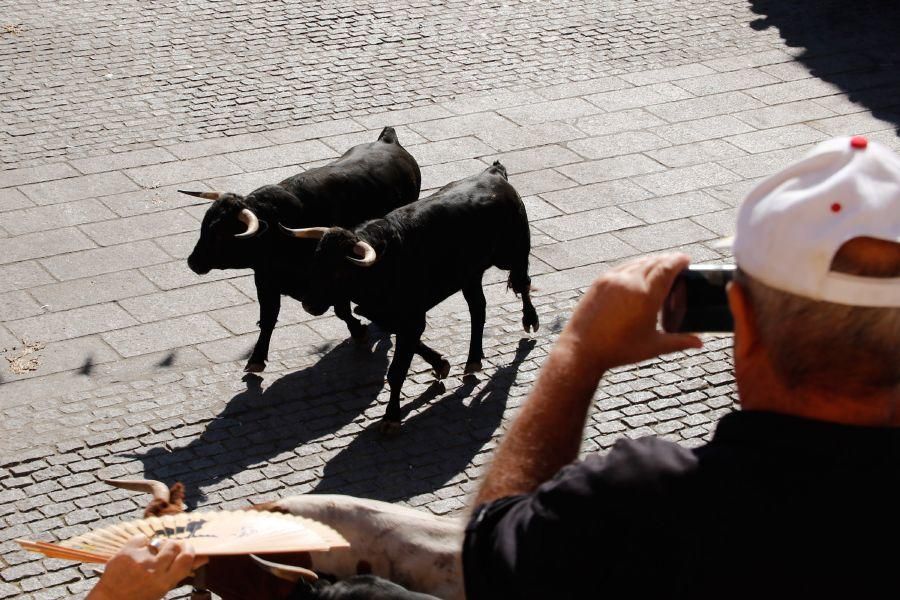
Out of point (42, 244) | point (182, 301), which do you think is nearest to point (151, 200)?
point (42, 244)

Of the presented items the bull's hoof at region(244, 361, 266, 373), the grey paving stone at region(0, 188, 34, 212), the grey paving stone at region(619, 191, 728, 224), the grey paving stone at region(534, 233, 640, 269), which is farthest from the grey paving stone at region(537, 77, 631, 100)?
the bull's hoof at region(244, 361, 266, 373)

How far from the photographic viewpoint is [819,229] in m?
2.10

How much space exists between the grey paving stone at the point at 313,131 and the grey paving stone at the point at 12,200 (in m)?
2.34

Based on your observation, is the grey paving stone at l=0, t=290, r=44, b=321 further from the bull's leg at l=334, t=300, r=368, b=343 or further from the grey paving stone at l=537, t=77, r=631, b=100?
the grey paving stone at l=537, t=77, r=631, b=100

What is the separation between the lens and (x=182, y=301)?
9.38m

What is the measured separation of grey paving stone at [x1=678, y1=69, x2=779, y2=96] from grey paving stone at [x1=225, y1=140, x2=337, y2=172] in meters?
3.98

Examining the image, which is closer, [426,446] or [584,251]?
[426,446]

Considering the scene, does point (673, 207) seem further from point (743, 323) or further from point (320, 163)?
point (743, 323)

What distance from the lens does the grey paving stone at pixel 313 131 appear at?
12094 mm

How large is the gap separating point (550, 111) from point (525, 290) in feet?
14.2

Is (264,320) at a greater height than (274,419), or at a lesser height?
greater

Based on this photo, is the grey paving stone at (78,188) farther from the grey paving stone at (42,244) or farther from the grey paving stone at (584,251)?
the grey paving stone at (584,251)

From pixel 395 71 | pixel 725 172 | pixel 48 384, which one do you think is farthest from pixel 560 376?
pixel 395 71

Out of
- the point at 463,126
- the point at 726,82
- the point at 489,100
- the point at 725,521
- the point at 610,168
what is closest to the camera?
the point at 725,521
